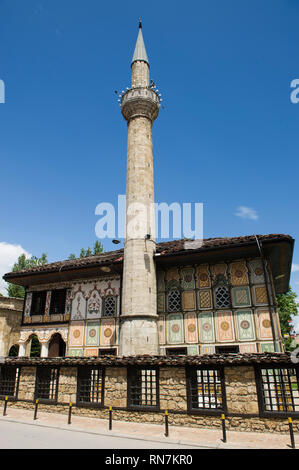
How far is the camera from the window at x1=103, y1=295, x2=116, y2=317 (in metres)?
14.7

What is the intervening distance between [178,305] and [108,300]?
3.57 m

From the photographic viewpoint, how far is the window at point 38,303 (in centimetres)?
1670

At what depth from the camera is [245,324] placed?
39.8 feet

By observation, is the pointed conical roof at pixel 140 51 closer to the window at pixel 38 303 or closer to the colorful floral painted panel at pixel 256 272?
the colorful floral painted panel at pixel 256 272

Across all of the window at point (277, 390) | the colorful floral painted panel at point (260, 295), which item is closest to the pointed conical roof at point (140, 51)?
the colorful floral painted panel at point (260, 295)

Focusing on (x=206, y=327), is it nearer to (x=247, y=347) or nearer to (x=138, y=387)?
(x=247, y=347)

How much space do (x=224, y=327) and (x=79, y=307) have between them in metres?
7.17

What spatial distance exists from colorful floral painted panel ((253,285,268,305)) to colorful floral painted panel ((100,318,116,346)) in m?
6.42

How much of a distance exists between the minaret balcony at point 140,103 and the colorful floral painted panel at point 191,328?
10.5m

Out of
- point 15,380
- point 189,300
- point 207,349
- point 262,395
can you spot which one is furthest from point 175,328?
point 15,380

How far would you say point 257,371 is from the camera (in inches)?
305
